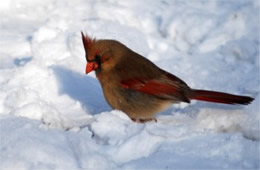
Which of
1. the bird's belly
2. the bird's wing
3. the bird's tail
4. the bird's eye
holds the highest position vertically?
the bird's eye

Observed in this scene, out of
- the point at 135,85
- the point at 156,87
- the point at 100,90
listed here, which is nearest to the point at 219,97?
the point at 156,87

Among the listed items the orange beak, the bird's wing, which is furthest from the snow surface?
the orange beak

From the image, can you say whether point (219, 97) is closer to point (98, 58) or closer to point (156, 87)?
point (156, 87)

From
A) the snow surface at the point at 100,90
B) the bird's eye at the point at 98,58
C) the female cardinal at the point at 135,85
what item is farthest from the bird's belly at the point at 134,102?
the bird's eye at the point at 98,58

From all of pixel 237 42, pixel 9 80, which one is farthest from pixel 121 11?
pixel 9 80

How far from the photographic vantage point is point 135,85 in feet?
12.6

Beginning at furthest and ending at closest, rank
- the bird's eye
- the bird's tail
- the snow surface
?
the bird's eye
the bird's tail
the snow surface

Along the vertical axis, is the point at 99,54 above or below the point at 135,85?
above

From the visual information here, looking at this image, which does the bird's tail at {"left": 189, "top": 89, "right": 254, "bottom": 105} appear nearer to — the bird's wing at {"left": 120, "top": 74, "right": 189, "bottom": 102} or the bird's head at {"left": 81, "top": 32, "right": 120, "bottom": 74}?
the bird's wing at {"left": 120, "top": 74, "right": 189, "bottom": 102}

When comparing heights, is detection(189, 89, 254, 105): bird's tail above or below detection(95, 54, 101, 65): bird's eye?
below

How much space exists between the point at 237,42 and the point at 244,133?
1659 mm

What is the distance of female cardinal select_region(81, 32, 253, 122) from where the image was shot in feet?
12.7

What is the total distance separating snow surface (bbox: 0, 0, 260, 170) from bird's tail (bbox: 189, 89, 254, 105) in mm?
79

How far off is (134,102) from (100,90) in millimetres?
733
